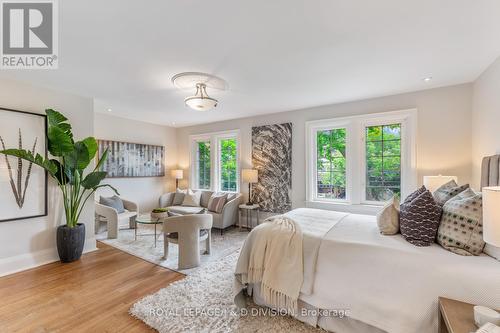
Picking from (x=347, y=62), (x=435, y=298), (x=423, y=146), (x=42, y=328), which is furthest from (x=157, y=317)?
(x=423, y=146)

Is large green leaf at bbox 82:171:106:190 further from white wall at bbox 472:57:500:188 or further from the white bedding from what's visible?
white wall at bbox 472:57:500:188

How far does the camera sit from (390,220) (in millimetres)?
2006

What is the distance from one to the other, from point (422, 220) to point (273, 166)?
3.10m

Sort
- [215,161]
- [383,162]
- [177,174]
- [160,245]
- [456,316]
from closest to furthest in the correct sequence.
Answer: [456,316] → [383,162] → [160,245] → [215,161] → [177,174]

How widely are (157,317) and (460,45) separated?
12.6 ft

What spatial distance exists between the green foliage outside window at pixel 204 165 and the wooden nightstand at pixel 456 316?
5.23 metres

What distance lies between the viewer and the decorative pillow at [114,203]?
443cm

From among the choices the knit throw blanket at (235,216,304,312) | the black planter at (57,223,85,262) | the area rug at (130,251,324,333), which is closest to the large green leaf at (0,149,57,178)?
the black planter at (57,223,85,262)

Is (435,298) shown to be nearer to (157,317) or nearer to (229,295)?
(229,295)

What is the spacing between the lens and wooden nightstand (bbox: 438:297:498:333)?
111 centimetres

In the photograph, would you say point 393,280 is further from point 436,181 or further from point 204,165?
point 204,165

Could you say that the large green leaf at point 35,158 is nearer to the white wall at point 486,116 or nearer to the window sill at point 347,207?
the window sill at point 347,207

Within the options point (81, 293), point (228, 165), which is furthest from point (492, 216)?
point (228, 165)

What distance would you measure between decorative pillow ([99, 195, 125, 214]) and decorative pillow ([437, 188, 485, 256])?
5047mm
